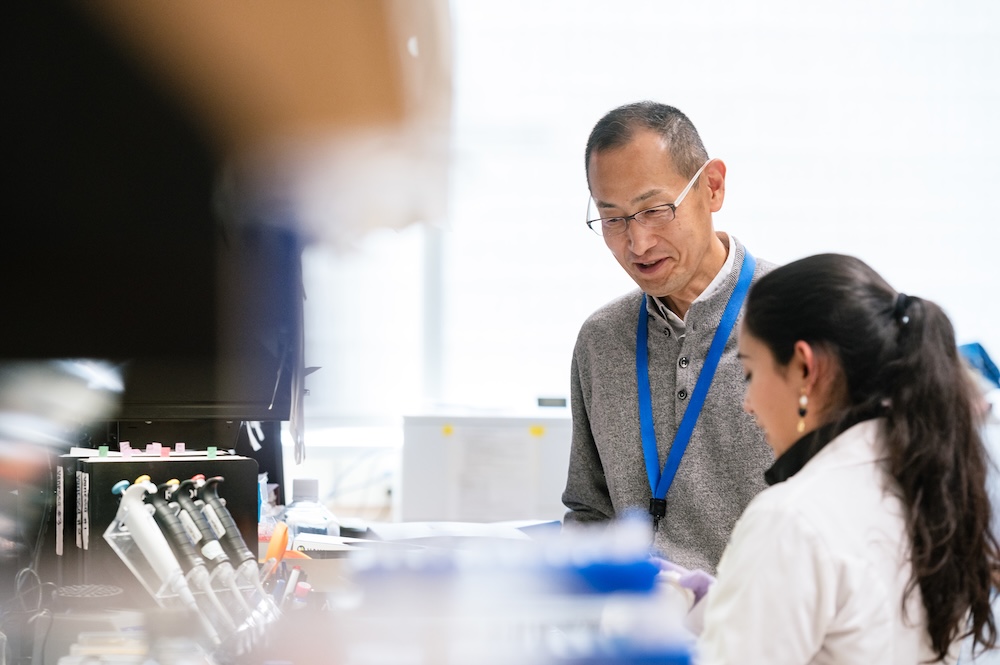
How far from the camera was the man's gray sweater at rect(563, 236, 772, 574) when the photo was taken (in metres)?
1.33

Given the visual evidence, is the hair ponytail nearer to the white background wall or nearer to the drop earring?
the drop earring

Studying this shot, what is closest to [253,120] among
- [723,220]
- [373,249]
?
[373,249]

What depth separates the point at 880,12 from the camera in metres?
3.05

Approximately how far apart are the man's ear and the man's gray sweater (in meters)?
0.11

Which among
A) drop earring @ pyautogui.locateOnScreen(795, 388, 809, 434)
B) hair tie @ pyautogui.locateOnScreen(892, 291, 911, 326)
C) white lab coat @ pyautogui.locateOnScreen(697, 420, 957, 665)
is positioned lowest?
white lab coat @ pyautogui.locateOnScreen(697, 420, 957, 665)

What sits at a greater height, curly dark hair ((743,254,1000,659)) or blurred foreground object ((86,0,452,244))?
blurred foreground object ((86,0,452,244))

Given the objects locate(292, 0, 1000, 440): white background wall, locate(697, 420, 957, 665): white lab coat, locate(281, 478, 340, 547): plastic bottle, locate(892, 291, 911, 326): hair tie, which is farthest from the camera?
locate(292, 0, 1000, 440): white background wall

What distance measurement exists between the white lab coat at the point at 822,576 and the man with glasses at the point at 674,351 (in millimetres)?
494

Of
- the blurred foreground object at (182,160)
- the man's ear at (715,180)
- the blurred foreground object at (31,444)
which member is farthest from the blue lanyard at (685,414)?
the blurred foreground object at (31,444)

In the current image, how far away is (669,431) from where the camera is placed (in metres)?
1.40

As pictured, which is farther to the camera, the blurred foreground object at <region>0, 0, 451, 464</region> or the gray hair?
the gray hair

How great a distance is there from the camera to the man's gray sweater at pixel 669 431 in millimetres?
1334

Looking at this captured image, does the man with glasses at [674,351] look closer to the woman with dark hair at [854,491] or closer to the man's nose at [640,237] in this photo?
the man's nose at [640,237]

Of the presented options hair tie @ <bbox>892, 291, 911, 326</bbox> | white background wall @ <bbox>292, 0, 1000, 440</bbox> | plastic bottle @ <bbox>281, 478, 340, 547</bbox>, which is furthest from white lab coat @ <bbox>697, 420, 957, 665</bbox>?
white background wall @ <bbox>292, 0, 1000, 440</bbox>
